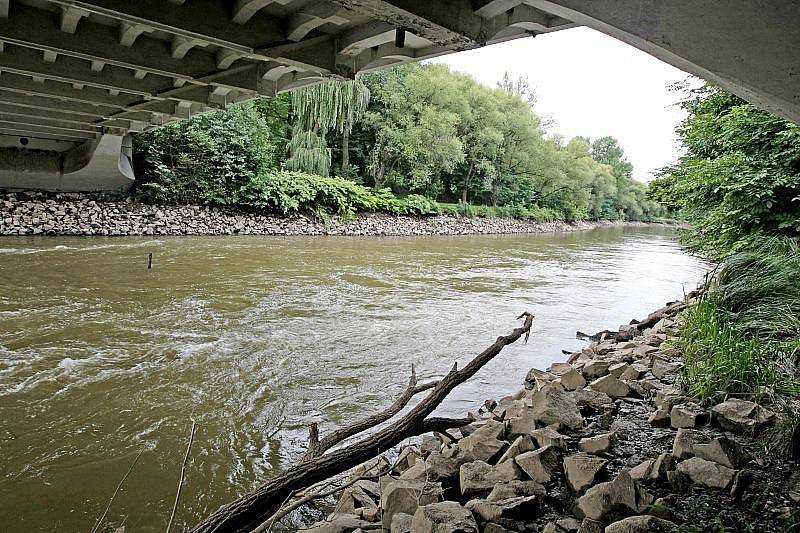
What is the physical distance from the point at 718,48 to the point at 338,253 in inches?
480

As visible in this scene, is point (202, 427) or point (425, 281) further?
point (425, 281)

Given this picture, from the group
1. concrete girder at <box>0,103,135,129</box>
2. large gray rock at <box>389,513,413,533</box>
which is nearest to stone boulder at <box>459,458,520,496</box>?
large gray rock at <box>389,513,413,533</box>

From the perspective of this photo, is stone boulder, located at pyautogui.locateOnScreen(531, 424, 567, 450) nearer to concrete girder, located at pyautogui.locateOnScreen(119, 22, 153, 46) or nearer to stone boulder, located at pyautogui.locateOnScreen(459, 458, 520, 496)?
stone boulder, located at pyautogui.locateOnScreen(459, 458, 520, 496)

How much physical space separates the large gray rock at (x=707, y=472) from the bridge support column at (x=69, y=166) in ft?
50.3

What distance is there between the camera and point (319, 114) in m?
23.0

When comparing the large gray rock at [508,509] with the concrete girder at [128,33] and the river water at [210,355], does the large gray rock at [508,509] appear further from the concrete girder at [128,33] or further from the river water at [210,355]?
the concrete girder at [128,33]

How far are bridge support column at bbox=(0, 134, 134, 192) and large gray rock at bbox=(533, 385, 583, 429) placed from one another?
1448 centimetres

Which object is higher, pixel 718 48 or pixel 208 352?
pixel 718 48

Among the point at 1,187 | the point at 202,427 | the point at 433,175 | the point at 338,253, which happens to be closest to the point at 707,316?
the point at 202,427

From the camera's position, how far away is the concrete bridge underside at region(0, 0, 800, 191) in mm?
2086

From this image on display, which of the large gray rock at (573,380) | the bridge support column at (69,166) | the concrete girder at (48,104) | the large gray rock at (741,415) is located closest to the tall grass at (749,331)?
the large gray rock at (741,415)

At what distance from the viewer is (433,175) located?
1209 inches

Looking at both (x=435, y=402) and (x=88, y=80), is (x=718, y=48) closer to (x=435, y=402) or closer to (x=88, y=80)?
(x=435, y=402)

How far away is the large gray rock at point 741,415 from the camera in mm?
2332
